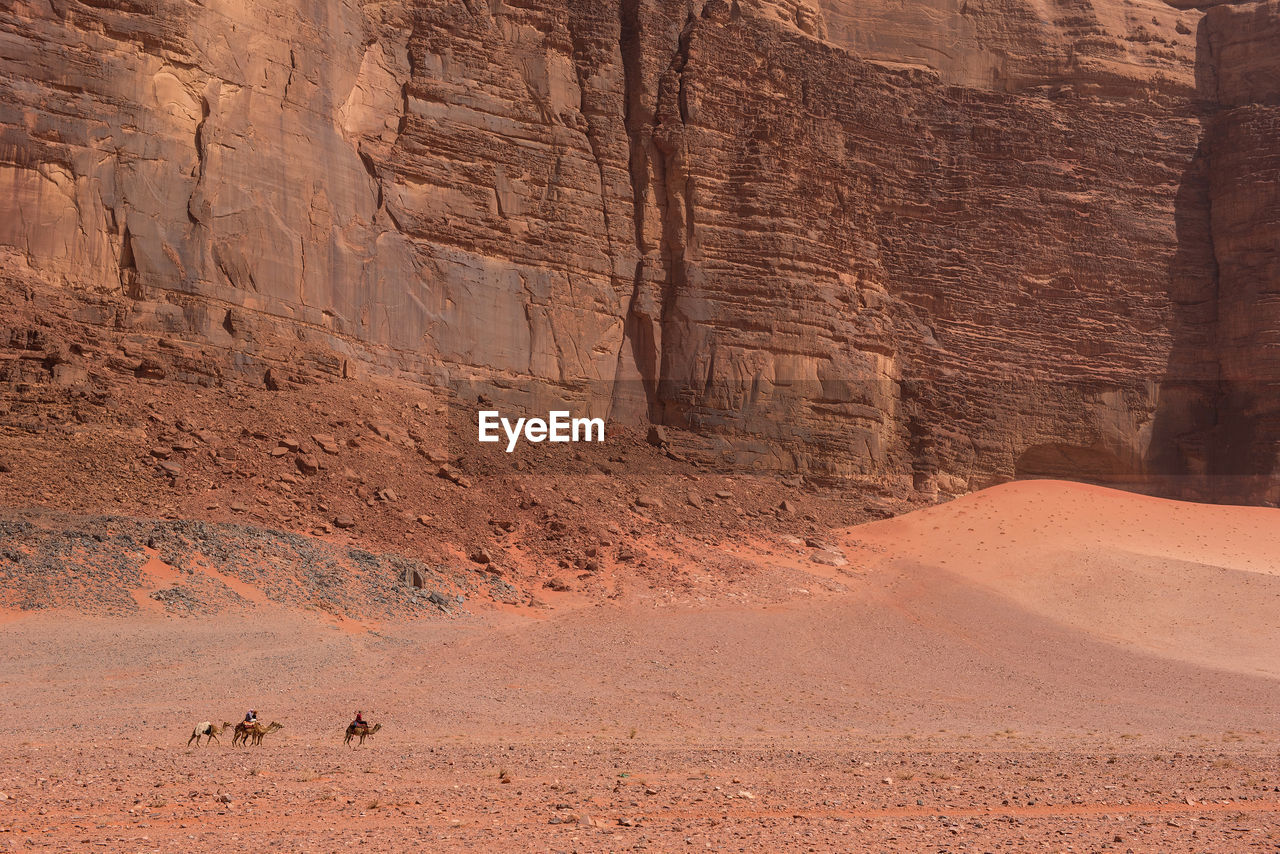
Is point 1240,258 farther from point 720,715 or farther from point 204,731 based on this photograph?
point 204,731

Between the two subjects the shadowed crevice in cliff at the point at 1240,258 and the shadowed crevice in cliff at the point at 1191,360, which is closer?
the shadowed crevice in cliff at the point at 1240,258

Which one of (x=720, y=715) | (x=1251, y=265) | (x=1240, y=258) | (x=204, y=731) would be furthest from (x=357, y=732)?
(x=1240, y=258)

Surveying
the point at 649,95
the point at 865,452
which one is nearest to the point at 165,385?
the point at 649,95

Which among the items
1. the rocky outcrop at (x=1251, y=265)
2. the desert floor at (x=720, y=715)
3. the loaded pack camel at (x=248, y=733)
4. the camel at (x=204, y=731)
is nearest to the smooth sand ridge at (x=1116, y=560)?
the desert floor at (x=720, y=715)

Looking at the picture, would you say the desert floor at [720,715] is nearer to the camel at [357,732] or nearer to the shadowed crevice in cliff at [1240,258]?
the camel at [357,732]

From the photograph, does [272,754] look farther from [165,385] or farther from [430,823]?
[165,385]
